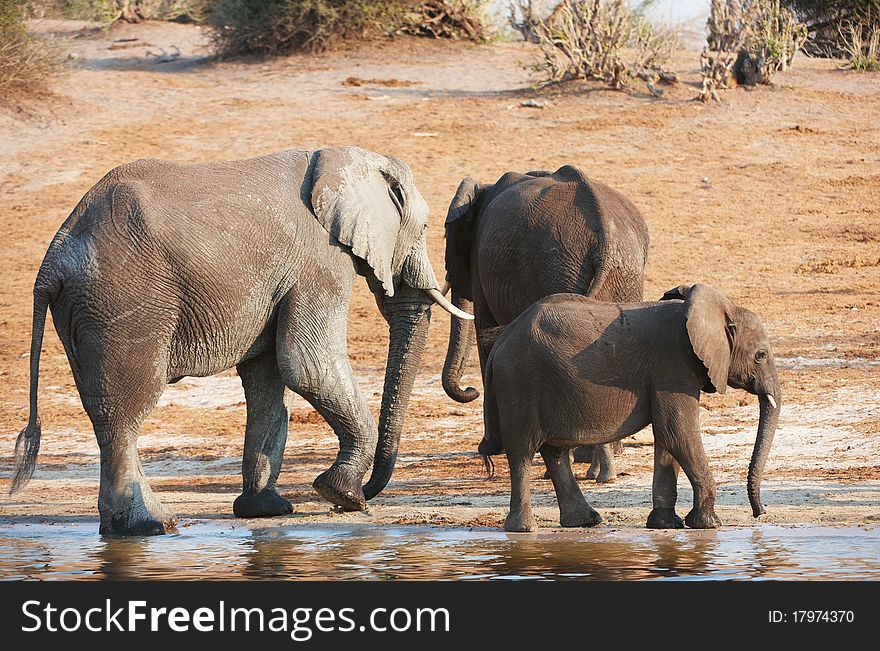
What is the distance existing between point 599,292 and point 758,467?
1.54m

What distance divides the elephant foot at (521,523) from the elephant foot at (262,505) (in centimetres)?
136

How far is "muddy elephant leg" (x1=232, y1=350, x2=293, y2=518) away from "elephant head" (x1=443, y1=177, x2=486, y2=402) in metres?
1.71

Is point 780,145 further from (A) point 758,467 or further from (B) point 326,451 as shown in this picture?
(A) point 758,467

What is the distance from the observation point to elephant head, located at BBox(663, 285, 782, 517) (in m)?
6.96

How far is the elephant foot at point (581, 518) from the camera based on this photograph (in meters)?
7.28

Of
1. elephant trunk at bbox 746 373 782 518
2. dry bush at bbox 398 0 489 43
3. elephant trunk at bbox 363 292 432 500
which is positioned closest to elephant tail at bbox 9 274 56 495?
elephant trunk at bbox 363 292 432 500

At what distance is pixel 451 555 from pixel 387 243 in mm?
1782

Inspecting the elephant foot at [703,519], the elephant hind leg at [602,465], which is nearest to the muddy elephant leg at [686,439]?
the elephant foot at [703,519]

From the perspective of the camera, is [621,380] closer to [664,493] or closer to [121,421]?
[664,493]

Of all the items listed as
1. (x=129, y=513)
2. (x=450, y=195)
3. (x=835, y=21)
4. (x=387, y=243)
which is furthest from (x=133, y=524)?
(x=835, y=21)

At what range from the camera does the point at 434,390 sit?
11531 mm

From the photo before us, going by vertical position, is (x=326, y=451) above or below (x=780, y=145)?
below

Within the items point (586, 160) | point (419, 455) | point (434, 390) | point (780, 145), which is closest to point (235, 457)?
point (419, 455)
